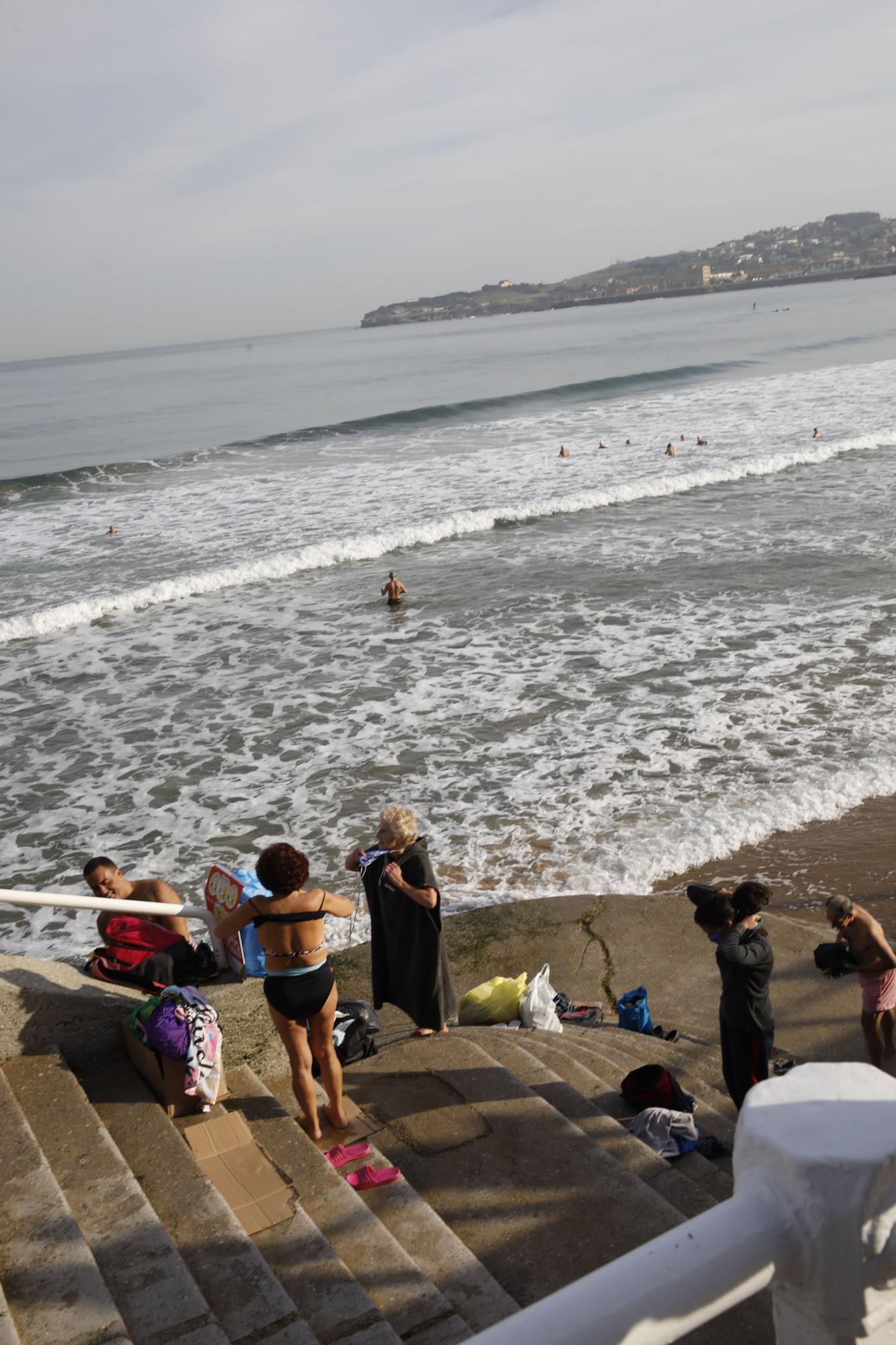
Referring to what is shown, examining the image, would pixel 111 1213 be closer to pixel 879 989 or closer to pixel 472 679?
pixel 879 989

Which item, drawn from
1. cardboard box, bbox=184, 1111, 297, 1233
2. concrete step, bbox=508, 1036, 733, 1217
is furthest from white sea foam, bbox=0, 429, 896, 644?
cardboard box, bbox=184, 1111, 297, 1233

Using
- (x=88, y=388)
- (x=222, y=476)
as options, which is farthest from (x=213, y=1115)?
(x=88, y=388)

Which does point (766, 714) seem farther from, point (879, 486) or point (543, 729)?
point (879, 486)

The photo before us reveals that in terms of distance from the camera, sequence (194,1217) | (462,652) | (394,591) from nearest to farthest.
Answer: (194,1217), (462,652), (394,591)

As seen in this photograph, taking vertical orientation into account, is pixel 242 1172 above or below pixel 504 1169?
above

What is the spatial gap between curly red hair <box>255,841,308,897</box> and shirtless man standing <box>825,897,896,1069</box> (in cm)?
291

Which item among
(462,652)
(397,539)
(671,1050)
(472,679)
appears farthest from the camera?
(397,539)

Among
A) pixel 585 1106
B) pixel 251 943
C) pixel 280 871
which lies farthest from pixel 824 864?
pixel 280 871

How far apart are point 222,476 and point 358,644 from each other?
20685 millimetres

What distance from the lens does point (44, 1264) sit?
10.5ft

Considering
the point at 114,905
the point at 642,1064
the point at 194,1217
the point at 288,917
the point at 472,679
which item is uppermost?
the point at 114,905

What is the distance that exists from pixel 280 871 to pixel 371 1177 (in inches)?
51.4

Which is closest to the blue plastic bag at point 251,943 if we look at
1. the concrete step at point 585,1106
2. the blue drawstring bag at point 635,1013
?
the concrete step at point 585,1106

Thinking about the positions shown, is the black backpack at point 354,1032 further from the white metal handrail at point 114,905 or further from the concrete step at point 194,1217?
the concrete step at point 194,1217
